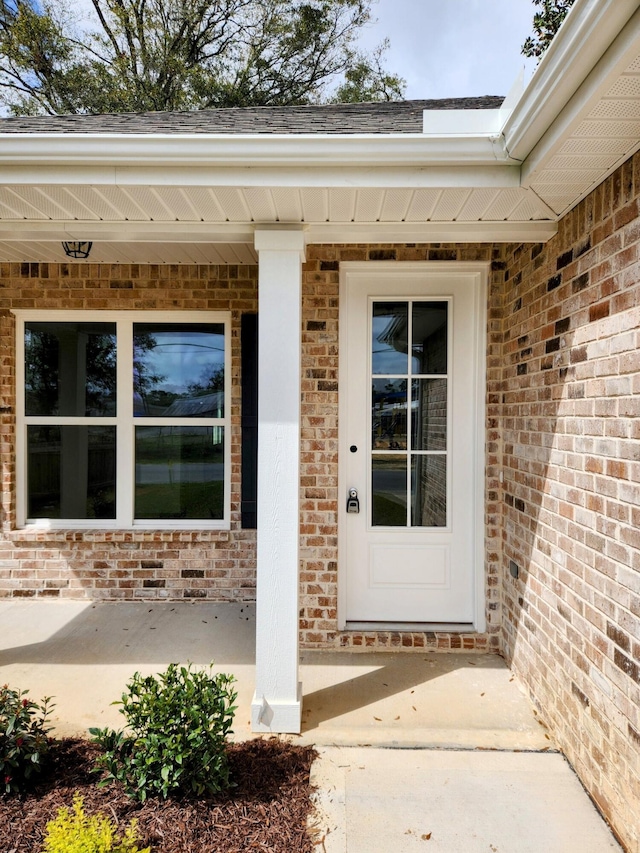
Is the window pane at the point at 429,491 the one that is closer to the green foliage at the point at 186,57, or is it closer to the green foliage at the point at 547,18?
the green foliage at the point at 547,18

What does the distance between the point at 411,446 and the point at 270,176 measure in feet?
6.13

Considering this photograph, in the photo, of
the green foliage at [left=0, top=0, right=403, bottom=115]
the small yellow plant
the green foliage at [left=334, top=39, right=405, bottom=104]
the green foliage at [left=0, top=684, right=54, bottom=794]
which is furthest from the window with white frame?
the green foliage at [left=334, top=39, right=405, bottom=104]

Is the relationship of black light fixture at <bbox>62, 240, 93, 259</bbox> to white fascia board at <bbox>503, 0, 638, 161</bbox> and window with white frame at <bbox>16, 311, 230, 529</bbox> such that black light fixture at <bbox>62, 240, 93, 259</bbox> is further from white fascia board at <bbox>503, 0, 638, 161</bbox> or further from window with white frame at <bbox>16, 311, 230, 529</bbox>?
white fascia board at <bbox>503, 0, 638, 161</bbox>

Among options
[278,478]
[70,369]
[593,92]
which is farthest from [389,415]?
[70,369]

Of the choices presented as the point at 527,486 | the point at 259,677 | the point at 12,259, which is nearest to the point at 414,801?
the point at 259,677

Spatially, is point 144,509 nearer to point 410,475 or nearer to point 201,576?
point 201,576

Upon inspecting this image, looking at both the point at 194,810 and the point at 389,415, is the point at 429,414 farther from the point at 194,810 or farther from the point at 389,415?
the point at 194,810

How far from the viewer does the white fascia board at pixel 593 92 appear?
51.4 inches

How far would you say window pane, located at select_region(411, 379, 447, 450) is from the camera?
10.9 feet

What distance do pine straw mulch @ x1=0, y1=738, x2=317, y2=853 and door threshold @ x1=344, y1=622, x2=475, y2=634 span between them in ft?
3.61

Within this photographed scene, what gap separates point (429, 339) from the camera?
3.32 metres

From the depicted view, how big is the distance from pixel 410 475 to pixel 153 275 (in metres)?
2.54

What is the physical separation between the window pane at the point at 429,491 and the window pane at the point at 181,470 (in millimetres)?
1657

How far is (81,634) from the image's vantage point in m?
3.47
